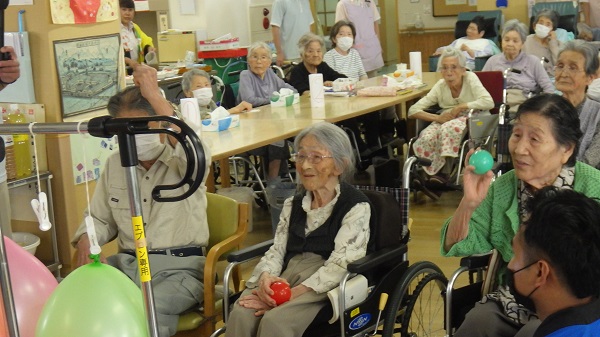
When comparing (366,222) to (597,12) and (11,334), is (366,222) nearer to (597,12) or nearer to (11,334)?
(11,334)

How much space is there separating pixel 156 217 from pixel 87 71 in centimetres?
169

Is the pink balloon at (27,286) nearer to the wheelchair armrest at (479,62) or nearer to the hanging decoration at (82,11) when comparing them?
the hanging decoration at (82,11)

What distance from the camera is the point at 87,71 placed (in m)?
4.54

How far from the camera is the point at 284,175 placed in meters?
5.79

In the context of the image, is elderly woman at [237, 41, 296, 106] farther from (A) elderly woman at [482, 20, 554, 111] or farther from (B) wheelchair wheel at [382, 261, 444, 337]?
(B) wheelchair wheel at [382, 261, 444, 337]

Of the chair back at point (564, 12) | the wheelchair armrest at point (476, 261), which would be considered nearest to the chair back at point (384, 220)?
the wheelchair armrest at point (476, 261)

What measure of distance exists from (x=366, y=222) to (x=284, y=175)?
285cm

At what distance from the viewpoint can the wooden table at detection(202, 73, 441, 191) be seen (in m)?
4.46

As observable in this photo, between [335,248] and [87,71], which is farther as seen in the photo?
[87,71]

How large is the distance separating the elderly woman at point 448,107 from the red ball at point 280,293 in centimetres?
295

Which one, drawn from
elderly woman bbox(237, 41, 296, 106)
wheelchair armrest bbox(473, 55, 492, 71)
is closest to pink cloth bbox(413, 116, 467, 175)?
elderly woman bbox(237, 41, 296, 106)

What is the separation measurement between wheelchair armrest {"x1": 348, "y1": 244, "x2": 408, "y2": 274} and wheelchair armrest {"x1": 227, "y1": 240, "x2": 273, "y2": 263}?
0.38 m

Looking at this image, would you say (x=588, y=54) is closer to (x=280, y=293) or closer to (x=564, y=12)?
(x=280, y=293)

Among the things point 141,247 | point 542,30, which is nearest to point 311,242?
point 141,247
